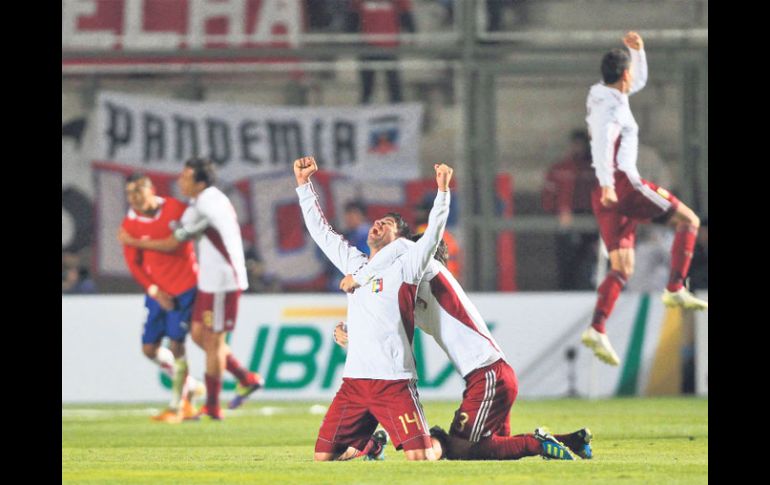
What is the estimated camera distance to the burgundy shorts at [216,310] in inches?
551

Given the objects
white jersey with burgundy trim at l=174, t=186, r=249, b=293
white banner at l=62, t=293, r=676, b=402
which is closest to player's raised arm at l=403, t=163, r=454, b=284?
white jersey with burgundy trim at l=174, t=186, r=249, b=293

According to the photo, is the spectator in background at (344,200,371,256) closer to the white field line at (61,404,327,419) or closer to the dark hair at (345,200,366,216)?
the dark hair at (345,200,366,216)

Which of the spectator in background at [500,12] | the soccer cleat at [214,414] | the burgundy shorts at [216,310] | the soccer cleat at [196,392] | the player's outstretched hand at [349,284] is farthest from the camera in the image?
the spectator in background at [500,12]

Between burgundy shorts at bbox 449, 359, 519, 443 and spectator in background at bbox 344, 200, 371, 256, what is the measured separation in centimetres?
690

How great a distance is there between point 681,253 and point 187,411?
18.6 ft

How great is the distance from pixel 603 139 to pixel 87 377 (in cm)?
844

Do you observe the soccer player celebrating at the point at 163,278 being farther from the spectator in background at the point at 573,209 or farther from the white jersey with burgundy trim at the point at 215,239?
the spectator in background at the point at 573,209

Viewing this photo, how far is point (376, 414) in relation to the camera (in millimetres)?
9469

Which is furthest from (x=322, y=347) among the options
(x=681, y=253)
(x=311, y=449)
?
(x=681, y=253)

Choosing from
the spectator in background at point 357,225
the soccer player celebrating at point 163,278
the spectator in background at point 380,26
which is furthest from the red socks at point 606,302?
the spectator in background at point 380,26

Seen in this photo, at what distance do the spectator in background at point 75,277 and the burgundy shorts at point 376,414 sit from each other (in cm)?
857

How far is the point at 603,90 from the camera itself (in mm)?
9789

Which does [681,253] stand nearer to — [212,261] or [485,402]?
[485,402]
